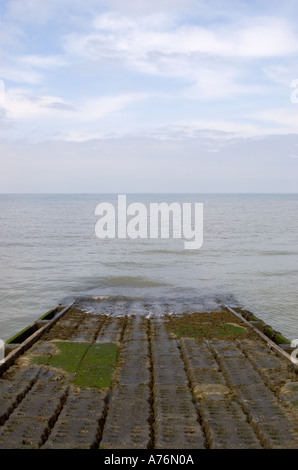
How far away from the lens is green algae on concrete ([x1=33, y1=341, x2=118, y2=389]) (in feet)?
22.6

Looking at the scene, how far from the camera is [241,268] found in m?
22.0

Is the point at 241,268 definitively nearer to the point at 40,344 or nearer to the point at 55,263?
the point at 55,263

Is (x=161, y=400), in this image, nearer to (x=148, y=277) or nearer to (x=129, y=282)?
(x=129, y=282)

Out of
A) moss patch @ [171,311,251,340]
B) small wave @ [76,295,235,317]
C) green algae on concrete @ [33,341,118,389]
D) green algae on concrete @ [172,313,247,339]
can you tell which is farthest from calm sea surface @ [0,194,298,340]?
green algae on concrete @ [33,341,118,389]

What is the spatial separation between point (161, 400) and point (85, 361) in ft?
6.68

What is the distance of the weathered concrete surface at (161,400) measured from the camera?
5082mm

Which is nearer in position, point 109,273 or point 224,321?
point 224,321

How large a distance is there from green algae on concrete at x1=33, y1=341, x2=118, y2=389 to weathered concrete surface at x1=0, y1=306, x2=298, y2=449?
111mm

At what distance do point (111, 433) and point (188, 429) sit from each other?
94 cm

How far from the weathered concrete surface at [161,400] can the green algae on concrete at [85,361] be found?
0.11m

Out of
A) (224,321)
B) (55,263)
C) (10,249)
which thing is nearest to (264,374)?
(224,321)

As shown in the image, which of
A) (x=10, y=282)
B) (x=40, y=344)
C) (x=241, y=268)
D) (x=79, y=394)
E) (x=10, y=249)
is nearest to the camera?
(x=79, y=394)

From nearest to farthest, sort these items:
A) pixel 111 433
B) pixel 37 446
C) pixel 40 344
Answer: pixel 37 446, pixel 111 433, pixel 40 344

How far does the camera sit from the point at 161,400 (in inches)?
241
